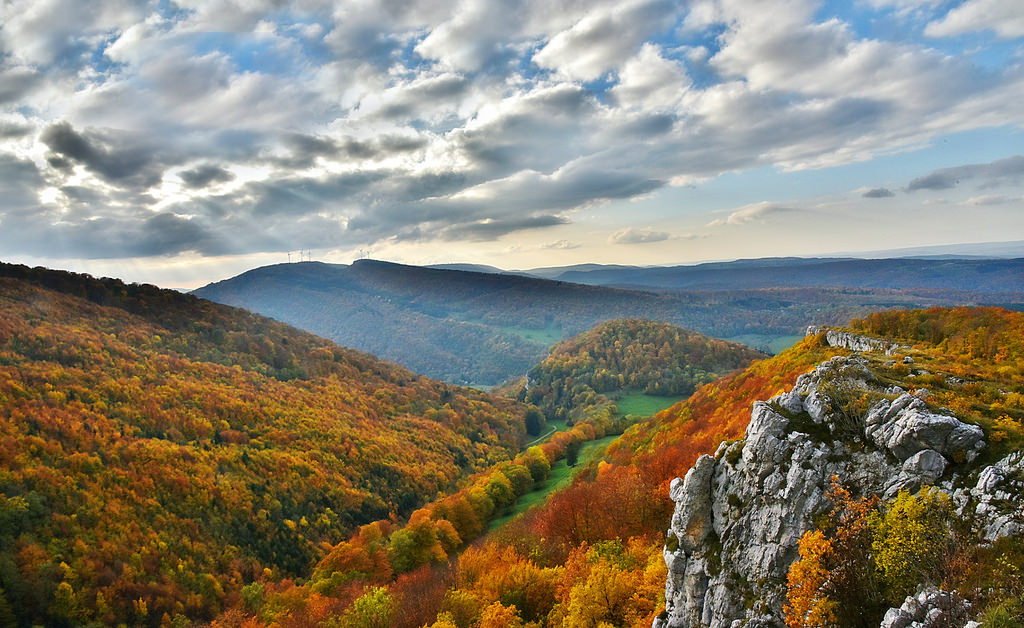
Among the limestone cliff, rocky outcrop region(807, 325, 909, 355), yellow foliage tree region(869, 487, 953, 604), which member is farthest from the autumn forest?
rocky outcrop region(807, 325, 909, 355)

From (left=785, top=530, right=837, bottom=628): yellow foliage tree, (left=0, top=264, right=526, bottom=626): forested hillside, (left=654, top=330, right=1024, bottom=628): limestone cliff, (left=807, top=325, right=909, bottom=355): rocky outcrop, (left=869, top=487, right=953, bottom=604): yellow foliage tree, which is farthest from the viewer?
(left=0, top=264, right=526, bottom=626): forested hillside

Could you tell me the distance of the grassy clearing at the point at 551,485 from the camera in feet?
257

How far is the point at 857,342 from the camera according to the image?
56.7 m

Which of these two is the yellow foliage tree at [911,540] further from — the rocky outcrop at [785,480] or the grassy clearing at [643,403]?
the grassy clearing at [643,403]

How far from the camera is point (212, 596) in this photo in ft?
213

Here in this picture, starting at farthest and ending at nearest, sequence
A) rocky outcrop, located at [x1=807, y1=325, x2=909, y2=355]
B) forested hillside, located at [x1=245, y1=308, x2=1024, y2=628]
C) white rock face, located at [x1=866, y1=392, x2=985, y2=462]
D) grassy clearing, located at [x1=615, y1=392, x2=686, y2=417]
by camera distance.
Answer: grassy clearing, located at [x1=615, y1=392, x2=686, y2=417], rocky outcrop, located at [x1=807, y1=325, x2=909, y2=355], white rock face, located at [x1=866, y1=392, x2=985, y2=462], forested hillside, located at [x1=245, y1=308, x2=1024, y2=628]

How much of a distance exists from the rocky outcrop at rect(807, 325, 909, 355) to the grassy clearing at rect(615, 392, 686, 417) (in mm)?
92456

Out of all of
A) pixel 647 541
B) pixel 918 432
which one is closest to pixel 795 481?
pixel 918 432

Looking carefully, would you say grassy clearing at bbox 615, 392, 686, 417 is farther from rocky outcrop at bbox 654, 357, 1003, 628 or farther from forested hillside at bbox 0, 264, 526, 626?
Result: rocky outcrop at bbox 654, 357, 1003, 628

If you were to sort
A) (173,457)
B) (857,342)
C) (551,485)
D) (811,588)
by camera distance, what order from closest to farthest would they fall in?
(811,588)
(857,342)
(173,457)
(551,485)

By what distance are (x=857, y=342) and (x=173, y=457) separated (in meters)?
105

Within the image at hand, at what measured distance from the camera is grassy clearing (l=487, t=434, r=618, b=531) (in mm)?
78375

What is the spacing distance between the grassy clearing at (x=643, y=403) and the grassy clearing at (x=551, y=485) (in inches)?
2132

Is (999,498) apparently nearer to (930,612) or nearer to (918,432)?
(918,432)
